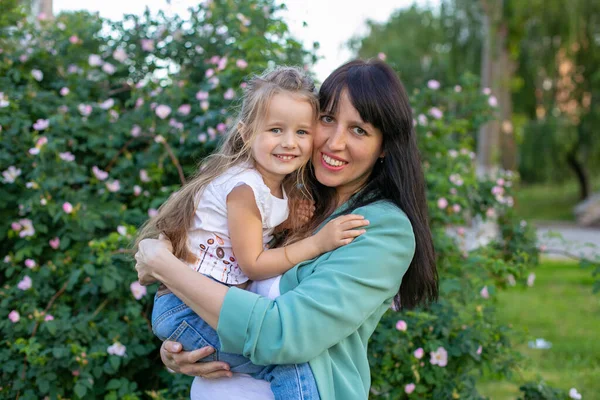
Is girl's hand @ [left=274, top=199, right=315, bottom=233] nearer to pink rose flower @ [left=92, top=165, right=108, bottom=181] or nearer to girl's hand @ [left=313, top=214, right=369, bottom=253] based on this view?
girl's hand @ [left=313, top=214, right=369, bottom=253]

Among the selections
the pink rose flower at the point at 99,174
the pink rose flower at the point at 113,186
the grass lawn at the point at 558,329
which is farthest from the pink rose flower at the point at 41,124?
the grass lawn at the point at 558,329

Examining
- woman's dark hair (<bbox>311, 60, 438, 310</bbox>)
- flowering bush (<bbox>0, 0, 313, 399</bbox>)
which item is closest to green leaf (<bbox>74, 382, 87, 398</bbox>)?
flowering bush (<bbox>0, 0, 313, 399</bbox>)

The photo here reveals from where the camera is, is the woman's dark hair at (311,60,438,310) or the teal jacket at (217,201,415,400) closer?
the teal jacket at (217,201,415,400)

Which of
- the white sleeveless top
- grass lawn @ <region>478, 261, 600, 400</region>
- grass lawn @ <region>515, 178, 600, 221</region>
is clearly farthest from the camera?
grass lawn @ <region>515, 178, 600, 221</region>

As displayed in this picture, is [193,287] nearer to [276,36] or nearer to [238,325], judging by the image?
[238,325]

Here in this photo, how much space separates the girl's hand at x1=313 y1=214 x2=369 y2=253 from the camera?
5.73ft

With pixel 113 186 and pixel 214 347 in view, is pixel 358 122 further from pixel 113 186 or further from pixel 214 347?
pixel 113 186

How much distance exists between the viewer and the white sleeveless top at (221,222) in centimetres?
185

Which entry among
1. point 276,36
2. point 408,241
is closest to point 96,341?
point 408,241

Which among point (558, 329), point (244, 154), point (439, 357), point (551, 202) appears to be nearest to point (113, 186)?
point (244, 154)

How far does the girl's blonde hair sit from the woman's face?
69mm

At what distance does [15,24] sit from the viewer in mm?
3955

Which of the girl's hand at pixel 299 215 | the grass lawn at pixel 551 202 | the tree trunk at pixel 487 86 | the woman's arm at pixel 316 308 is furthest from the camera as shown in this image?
the grass lawn at pixel 551 202

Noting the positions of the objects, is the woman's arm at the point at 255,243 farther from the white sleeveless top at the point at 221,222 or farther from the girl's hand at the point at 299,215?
the girl's hand at the point at 299,215
